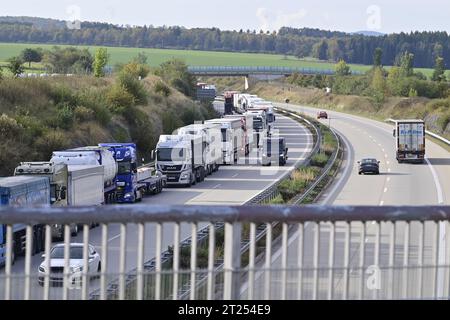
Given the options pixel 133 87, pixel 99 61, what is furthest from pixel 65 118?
pixel 99 61

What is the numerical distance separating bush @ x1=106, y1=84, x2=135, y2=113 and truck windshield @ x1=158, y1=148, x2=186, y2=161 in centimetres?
1715

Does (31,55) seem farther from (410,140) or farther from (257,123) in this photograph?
(410,140)

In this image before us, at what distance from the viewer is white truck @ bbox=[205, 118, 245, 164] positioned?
65706 mm

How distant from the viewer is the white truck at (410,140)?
65.8 metres

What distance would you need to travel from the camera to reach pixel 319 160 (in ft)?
213

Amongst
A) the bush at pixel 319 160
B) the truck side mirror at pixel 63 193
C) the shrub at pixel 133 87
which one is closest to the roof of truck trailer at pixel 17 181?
the truck side mirror at pixel 63 193

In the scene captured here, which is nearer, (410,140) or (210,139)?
(210,139)

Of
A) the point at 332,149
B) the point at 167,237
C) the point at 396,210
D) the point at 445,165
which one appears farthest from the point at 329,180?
the point at 396,210

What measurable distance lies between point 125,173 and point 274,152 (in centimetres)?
2257

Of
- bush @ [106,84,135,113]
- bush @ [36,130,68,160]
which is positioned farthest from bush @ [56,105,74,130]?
bush @ [106,84,135,113]

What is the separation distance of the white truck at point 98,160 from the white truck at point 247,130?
30.4 m

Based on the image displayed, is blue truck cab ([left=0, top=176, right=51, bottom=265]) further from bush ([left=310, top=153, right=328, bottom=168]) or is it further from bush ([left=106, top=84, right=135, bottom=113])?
bush ([left=106, top=84, right=135, bottom=113])

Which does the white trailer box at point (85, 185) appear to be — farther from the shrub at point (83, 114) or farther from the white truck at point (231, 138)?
the white truck at point (231, 138)
